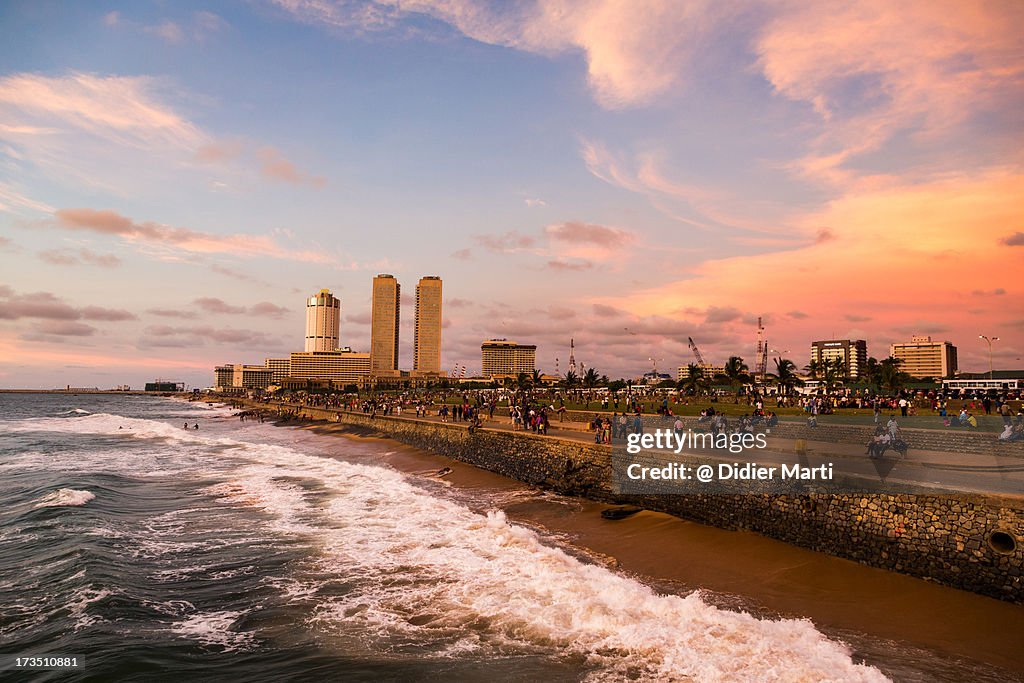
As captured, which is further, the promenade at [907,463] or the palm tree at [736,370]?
the palm tree at [736,370]

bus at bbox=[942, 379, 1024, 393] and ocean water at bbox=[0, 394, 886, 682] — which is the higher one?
bus at bbox=[942, 379, 1024, 393]

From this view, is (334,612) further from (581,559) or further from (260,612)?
(581,559)

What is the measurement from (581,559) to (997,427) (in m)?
23.4

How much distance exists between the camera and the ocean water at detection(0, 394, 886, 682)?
9.23m

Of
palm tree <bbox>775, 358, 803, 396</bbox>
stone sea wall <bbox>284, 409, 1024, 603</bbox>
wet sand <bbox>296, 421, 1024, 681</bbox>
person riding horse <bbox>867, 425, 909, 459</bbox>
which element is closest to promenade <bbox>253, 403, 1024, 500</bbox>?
person riding horse <bbox>867, 425, 909, 459</bbox>

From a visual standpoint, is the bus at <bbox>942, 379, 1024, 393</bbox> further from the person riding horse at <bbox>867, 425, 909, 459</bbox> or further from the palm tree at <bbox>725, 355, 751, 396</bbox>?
the person riding horse at <bbox>867, 425, 909, 459</bbox>

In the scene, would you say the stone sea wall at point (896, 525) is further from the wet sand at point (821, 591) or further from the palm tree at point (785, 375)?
the palm tree at point (785, 375)

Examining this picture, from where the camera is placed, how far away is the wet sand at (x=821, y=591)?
9617 mm

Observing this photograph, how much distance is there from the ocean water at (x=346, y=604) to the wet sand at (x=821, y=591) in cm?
96

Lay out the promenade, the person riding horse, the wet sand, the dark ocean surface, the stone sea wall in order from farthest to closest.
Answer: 1. the person riding horse
2. the promenade
3. the stone sea wall
4. the wet sand
5. the dark ocean surface

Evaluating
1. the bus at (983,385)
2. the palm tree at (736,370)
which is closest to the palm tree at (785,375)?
the palm tree at (736,370)

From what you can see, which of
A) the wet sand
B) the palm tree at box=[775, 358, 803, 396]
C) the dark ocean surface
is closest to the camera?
the dark ocean surface

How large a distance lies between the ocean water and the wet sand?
0.96m

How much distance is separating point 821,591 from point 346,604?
10.8 m
